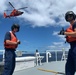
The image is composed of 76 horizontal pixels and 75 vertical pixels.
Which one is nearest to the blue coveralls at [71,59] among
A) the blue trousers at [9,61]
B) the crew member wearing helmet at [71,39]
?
the crew member wearing helmet at [71,39]

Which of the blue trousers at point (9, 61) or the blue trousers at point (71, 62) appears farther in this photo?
the blue trousers at point (9, 61)

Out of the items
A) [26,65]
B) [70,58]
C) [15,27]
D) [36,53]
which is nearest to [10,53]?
[15,27]

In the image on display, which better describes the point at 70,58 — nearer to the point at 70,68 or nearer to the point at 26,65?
the point at 70,68

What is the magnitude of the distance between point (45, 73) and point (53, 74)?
37cm

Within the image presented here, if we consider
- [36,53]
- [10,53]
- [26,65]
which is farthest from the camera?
[36,53]

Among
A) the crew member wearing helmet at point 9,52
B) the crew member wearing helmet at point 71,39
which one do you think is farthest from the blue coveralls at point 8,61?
the crew member wearing helmet at point 71,39

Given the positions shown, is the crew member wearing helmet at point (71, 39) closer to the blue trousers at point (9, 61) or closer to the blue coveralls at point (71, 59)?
the blue coveralls at point (71, 59)

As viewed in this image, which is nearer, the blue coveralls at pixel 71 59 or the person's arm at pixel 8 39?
the blue coveralls at pixel 71 59

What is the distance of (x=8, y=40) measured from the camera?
5.66 m

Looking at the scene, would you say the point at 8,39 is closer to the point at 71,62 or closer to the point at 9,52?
the point at 9,52

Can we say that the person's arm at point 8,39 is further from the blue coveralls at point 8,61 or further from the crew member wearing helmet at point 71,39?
the crew member wearing helmet at point 71,39

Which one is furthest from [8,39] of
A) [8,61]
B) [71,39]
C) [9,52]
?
[71,39]

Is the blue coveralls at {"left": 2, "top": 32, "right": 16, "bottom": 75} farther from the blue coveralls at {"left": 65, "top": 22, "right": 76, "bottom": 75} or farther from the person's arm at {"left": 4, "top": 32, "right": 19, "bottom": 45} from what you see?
the blue coveralls at {"left": 65, "top": 22, "right": 76, "bottom": 75}

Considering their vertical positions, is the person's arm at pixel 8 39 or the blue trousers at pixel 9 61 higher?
the person's arm at pixel 8 39
